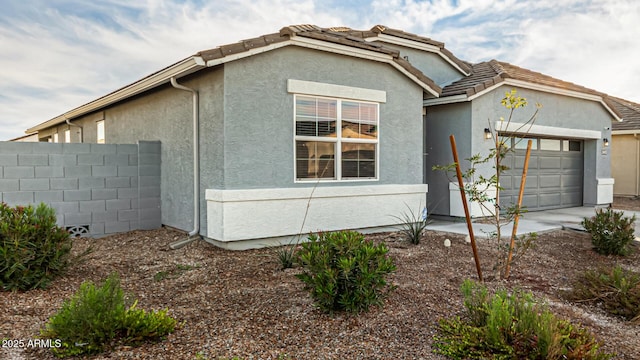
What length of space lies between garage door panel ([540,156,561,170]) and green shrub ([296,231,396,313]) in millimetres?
10744

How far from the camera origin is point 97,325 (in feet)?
11.1

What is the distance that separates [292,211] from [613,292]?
193 inches

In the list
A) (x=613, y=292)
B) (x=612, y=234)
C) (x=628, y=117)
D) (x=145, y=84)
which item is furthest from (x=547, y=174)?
(x=145, y=84)

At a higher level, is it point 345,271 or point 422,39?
point 422,39

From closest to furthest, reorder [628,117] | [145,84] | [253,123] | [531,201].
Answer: [253,123] → [145,84] → [531,201] → [628,117]

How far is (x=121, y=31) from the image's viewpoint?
1173 cm

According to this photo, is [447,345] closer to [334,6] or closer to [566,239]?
[566,239]

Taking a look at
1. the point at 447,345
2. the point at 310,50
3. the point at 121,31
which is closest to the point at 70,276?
the point at 447,345

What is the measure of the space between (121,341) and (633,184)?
21.8m

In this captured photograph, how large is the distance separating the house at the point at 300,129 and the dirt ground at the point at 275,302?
107 centimetres

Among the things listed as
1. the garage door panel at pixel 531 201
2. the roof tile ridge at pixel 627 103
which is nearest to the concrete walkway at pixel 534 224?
the garage door panel at pixel 531 201

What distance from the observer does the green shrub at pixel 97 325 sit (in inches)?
133

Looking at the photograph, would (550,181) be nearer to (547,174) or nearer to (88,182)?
(547,174)

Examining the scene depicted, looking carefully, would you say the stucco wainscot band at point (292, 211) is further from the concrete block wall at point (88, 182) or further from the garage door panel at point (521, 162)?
the garage door panel at point (521, 162)
